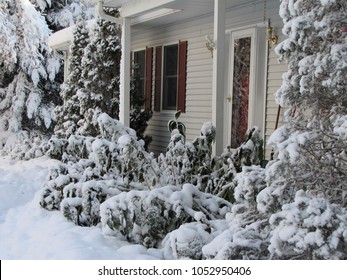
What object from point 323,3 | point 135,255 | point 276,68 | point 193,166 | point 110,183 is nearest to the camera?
point 323,3

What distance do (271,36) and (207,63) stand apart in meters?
2.05

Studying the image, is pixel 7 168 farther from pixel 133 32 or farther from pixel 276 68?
pixel 276 68

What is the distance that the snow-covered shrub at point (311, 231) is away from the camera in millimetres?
2697

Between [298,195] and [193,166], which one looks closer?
[298,195]

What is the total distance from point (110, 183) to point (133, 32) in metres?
6.54

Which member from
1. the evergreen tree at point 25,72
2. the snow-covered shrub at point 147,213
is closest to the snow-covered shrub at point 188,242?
the snow-covered shrub at point 147,213

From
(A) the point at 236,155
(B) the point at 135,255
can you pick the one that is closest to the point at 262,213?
(B) the point at 135,255

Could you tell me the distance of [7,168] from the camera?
1026cm

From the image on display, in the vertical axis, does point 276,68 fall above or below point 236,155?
above

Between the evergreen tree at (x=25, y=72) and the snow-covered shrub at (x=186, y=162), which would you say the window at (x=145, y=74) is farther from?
the snow-covered shrub at (x=186, y=162)

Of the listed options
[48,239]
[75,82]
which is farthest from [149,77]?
[48,239]

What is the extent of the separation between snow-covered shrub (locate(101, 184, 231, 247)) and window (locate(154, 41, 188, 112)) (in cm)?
511

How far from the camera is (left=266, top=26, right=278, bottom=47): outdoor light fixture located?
6828mm

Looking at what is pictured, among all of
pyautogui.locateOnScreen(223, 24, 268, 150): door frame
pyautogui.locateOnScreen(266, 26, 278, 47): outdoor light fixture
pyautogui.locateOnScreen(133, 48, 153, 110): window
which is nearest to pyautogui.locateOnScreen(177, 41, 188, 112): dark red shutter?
pyautogui.locateOnScreen(133, 48, 153, 110): window
